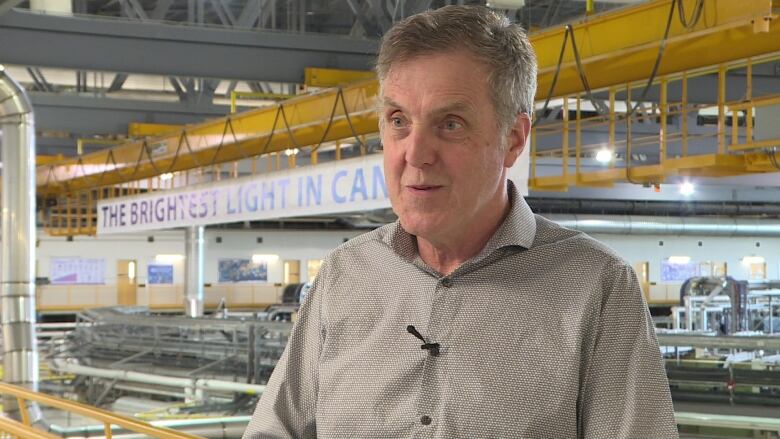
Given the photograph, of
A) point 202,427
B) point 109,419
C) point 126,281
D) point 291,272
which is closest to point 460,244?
point 109,419

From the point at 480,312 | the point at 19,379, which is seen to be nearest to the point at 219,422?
the point at 19,379

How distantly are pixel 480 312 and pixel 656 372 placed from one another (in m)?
0.30

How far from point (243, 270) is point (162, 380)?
18998mm

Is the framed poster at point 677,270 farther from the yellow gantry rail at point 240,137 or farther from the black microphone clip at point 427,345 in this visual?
the black microphone clip at point 427,345

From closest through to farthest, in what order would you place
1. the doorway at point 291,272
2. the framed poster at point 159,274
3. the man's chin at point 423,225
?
the man's chin at point 423,225 < the framed poster at point 159,274 < the doorway at point 291,272

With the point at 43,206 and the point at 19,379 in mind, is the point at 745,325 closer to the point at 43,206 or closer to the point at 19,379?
the point at 19,379

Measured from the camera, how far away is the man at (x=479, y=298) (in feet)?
5.01

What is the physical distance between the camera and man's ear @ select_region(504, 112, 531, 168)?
1654mm

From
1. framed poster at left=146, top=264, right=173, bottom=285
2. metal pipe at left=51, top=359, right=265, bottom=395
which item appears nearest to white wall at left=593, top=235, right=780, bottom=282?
framed poster at left=146, top=264, right=173, bottom=285

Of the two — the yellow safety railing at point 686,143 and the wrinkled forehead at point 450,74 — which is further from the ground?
the yellow safety railing at point 686,143

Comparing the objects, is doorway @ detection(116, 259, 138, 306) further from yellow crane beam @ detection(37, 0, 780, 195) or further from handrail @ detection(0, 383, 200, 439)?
handrail @ detection(0, 383, 200, 439)

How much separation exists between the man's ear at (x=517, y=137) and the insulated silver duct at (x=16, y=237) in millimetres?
9436

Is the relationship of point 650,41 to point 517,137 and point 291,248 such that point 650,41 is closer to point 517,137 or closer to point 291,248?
point 517,137

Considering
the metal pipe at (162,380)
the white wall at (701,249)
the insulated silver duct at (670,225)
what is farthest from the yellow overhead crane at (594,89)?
the white wall at (701,249)
